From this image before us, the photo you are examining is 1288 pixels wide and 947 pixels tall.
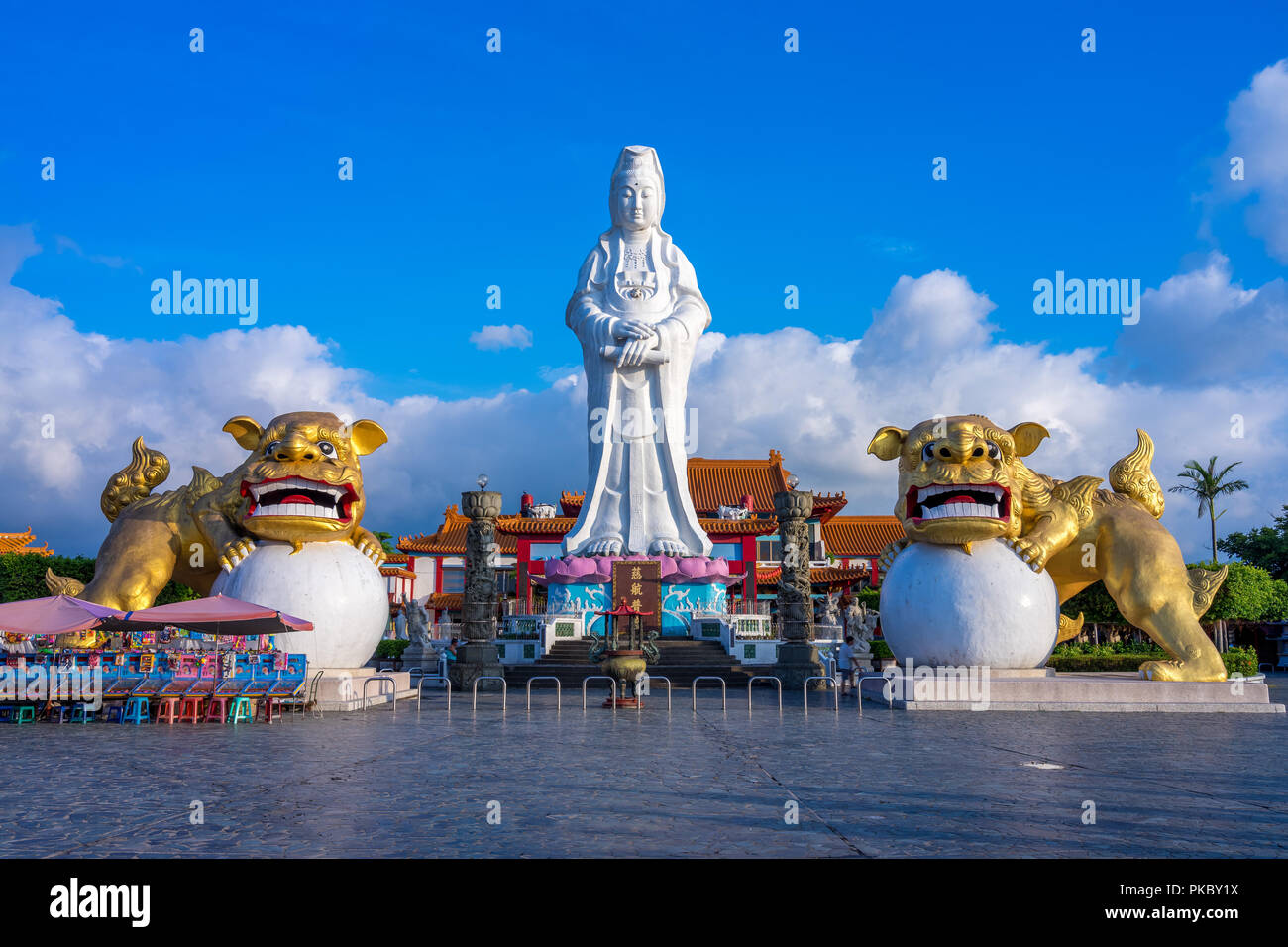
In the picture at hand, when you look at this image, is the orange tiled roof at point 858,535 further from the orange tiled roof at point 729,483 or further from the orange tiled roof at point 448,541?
the orange tiled roof at point 448,541

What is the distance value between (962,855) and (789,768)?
366 cm

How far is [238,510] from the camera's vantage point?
647 inches

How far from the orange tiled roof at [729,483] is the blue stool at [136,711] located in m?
33.2

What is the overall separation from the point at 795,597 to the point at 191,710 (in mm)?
13522

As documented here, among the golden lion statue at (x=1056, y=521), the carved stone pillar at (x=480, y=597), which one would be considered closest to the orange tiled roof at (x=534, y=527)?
the carved stone pillar at (x=480, y=597)

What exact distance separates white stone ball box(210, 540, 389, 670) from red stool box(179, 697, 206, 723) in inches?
64.0

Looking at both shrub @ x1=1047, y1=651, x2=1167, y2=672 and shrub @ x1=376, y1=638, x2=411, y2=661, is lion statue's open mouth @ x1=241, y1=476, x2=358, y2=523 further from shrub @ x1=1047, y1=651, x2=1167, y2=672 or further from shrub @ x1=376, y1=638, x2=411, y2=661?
shrub @ x1=1047, y1=651, x2=1167, y2=672

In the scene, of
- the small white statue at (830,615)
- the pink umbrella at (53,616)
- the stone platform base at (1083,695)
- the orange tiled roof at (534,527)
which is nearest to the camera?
the pink umbrella at (53,616)

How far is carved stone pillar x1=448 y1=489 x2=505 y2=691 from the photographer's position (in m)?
23.0

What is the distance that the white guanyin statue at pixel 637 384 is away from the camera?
102 ft

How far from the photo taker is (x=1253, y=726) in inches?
531

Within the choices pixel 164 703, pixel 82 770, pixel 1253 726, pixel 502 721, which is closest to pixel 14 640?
pixel 164 703

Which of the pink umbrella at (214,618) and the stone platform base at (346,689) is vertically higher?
the pink umbrella at (214,618)

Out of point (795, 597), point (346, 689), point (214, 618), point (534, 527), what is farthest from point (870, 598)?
point (214, 618)
